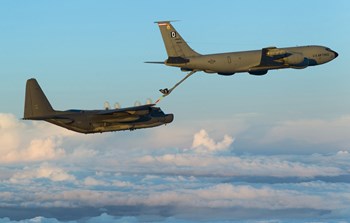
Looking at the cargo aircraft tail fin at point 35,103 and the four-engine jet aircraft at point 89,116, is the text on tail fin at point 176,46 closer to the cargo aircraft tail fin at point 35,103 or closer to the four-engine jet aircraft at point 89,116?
the four-engine jet aircraft at point 89,116

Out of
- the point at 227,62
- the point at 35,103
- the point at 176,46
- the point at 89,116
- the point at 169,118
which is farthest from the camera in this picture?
the point at 176,46

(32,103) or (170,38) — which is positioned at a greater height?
(170,38)

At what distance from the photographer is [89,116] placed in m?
121

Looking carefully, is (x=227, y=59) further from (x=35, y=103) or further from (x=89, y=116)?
(x=35, y=103)

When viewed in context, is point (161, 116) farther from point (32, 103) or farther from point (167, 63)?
point (32, 103)

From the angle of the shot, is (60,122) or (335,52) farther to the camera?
(335,52)

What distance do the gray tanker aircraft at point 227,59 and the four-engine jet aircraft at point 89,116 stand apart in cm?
651

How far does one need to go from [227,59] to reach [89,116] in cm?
2019

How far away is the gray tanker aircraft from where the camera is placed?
415ft

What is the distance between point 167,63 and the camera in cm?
12400

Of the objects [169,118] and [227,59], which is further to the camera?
[227,59]

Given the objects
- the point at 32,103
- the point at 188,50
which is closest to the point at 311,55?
the point at 188,50

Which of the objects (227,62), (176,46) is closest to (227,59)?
(227,62)

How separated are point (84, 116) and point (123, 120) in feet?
16.3
